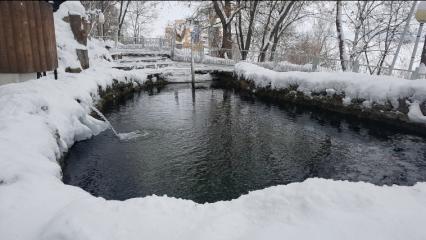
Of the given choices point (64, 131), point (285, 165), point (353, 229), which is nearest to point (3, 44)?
point (64, 131)

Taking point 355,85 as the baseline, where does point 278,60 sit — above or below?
above

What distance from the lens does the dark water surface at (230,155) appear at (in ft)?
24.5

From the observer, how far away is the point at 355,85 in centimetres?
1399

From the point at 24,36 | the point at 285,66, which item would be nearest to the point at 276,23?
the point at 285,66

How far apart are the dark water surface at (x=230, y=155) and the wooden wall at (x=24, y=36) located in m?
3.03

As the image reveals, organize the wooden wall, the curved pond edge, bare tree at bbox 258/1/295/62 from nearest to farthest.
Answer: the wooden wall
the curved pond edge
bare tree at bbox 258/1/295/62

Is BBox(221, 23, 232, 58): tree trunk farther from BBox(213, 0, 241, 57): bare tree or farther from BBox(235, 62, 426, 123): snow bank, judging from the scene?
BBox(235, 62, 426, 123): snow bank

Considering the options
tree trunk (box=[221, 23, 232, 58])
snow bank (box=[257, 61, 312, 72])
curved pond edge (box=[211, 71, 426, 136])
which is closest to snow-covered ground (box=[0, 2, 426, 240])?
curved pond edge (box=[211, 71, 426, 136])

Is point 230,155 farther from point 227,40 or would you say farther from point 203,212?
point 227,40

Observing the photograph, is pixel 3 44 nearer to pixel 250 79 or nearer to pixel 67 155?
pixel 67 155

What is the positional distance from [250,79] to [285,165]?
1230 cm

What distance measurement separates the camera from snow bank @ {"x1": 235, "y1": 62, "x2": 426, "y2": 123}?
39.0 feet

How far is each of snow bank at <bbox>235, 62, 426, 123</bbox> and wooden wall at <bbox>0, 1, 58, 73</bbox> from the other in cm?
1203

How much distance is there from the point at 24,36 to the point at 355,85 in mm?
13050
